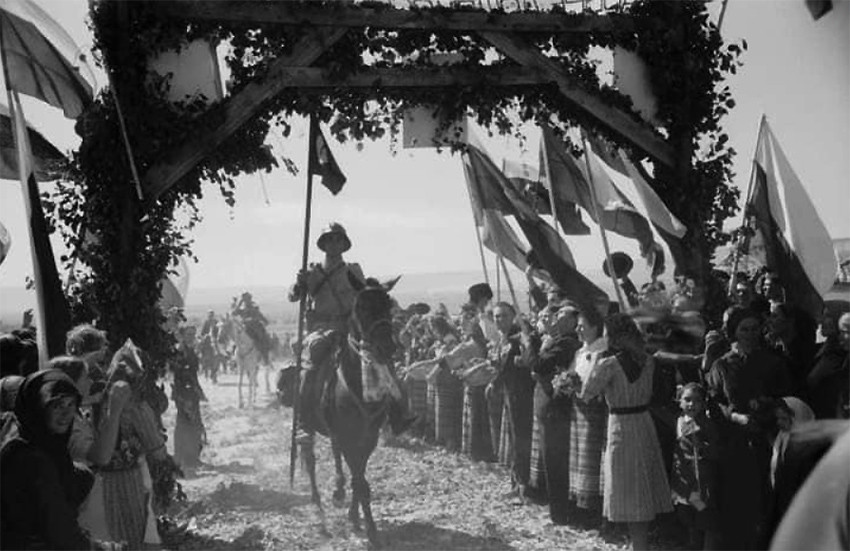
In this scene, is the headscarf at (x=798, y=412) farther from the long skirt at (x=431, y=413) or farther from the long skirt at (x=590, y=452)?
the long skirt at (x=431, y=413)

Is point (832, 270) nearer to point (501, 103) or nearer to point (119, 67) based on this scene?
point (501, 103)

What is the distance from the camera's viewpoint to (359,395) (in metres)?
7.91

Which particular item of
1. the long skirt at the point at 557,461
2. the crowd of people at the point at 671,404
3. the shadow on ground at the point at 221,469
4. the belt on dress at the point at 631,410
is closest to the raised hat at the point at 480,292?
the crowd of people at the point at 671,404

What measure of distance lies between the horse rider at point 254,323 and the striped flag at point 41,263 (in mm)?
14327

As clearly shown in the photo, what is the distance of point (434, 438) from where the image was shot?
12.6 meters

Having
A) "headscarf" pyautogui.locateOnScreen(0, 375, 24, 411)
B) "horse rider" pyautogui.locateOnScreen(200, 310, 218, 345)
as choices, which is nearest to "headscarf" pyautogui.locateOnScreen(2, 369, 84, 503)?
"headscarf" pyautogui.locateOnScreen(0, 375, 24, 411)

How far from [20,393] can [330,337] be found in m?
4.82

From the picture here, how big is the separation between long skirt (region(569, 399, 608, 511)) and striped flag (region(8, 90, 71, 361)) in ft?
Result: 15.0

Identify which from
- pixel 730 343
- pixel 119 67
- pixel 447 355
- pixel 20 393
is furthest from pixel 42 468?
pixel 447 355

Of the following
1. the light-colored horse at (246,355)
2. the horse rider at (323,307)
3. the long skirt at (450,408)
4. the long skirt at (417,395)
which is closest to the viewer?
the horse rider at (323,307)

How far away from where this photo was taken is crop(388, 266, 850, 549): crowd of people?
5.69 meters

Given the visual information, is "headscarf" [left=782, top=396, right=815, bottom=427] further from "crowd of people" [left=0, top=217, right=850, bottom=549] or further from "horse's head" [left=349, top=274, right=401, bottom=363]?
"horse's head" [left=349, top=274, right=401, bottom=363]

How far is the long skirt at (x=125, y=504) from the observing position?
543cm

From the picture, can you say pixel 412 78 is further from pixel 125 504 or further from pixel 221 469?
pixel 221 469
